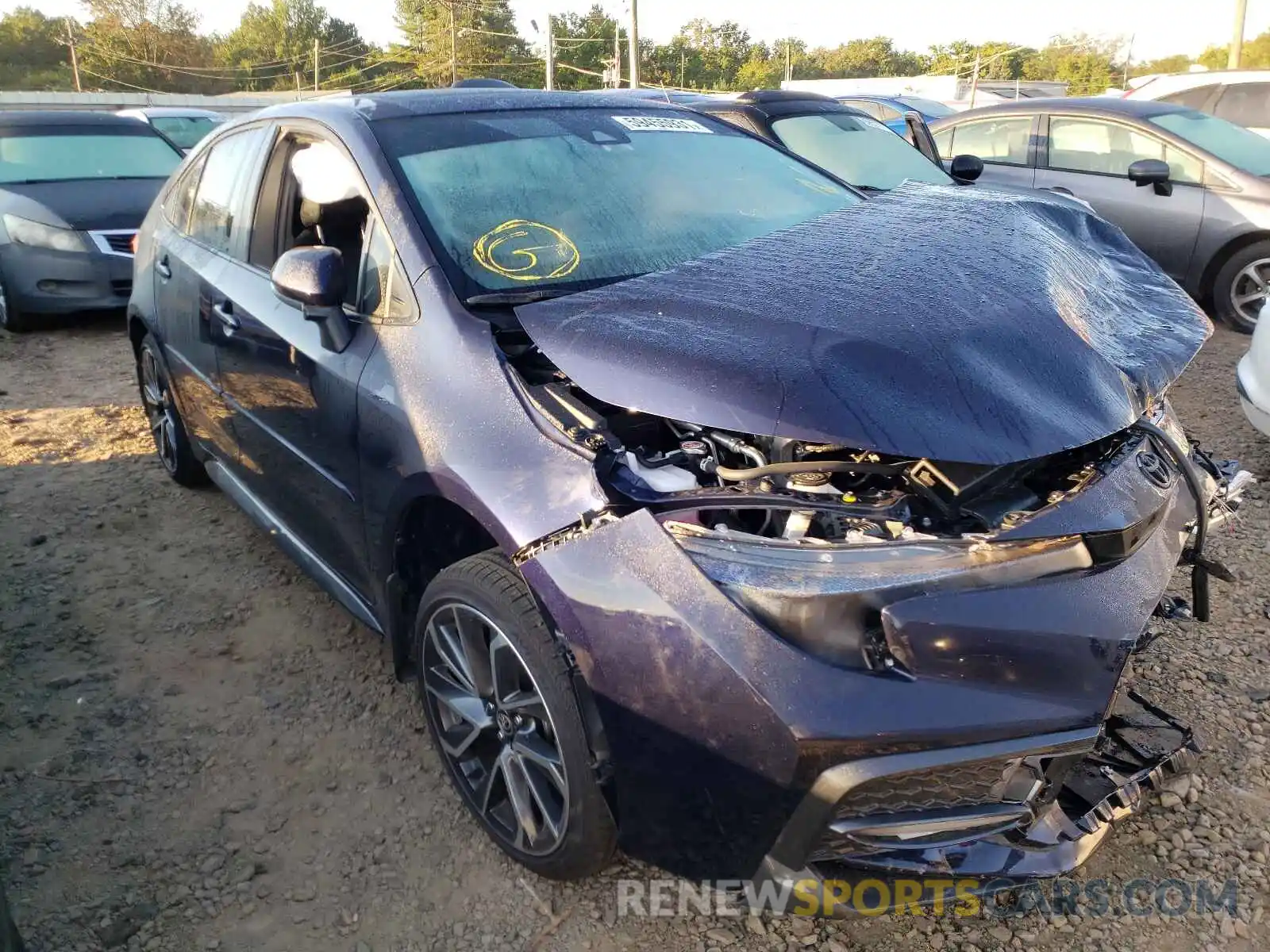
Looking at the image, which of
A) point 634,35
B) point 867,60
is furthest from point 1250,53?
point 634,35

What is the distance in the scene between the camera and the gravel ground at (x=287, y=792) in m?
2.07

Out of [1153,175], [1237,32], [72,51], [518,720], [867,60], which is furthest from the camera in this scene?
[867,60]

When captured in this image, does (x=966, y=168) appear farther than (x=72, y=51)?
No

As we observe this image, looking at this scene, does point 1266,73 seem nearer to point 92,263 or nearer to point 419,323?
point 419,323

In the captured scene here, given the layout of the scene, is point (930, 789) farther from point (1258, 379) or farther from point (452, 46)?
point (452, 46)

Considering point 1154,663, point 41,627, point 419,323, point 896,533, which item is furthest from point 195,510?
point 1154,663

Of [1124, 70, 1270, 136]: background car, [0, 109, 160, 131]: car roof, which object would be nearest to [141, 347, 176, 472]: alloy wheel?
[0, 109, 160, 131]: car roof

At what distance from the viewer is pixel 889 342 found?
1.91 metres

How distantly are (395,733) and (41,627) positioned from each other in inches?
61.7

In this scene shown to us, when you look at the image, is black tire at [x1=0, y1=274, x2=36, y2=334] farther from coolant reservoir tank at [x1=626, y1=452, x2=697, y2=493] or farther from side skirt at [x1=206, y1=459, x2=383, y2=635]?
coolant reservoir tank at [x1=626, y1=452, x2=697, y2=493]

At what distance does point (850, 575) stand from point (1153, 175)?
245 inches

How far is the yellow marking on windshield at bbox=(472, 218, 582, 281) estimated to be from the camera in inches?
96.9

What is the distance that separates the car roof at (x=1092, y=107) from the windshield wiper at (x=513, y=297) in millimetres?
6301

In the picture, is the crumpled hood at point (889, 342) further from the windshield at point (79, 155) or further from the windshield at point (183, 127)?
the windshield at point (183, 127)
